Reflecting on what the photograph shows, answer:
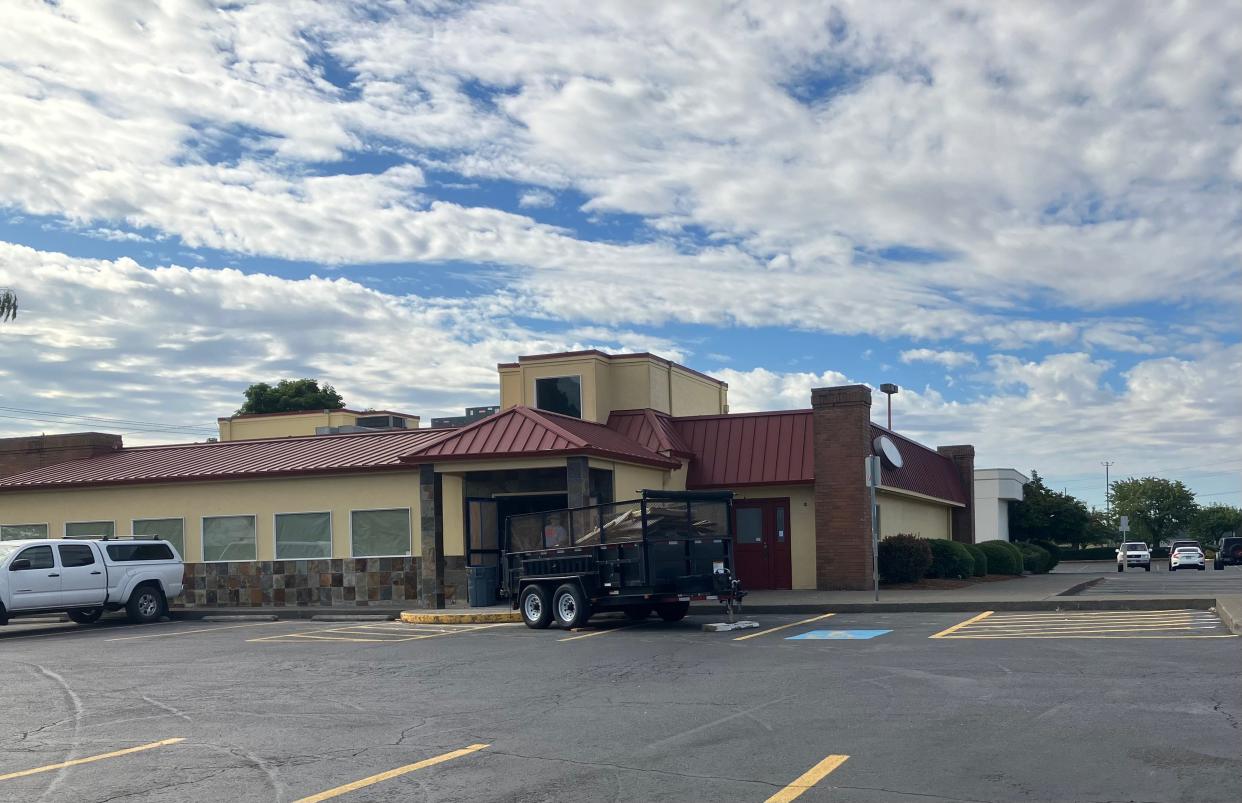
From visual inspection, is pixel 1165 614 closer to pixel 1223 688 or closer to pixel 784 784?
pixel 1223 688

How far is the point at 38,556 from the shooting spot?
961 inches

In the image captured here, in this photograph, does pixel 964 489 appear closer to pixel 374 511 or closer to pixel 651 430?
pixel 651 430

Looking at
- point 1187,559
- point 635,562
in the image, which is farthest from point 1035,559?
point 635,562

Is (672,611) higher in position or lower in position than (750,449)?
lower

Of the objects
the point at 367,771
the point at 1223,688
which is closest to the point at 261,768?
the point at 367,771

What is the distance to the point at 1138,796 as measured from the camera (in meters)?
7.47

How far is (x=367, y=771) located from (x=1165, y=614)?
15.2 m

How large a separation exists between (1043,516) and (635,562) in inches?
1546

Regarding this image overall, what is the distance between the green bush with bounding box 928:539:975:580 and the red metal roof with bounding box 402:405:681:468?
793 cm

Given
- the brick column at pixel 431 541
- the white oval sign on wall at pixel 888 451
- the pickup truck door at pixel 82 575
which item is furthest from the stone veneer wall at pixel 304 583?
the white oval sign on wall at pixel 888 451

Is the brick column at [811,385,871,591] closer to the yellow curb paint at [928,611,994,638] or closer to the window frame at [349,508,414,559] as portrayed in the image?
the yellow curb paint at [928,611,994,638]

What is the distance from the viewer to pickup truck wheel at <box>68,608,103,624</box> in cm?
2608

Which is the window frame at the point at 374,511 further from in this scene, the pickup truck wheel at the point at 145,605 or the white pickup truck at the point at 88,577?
the pickup truck wheel at the point at 145,605

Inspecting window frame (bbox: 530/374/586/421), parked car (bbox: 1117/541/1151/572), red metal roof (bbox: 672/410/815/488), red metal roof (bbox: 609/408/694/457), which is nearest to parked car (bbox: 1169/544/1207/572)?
parked car (bbox: 1117/541/1151/572)
